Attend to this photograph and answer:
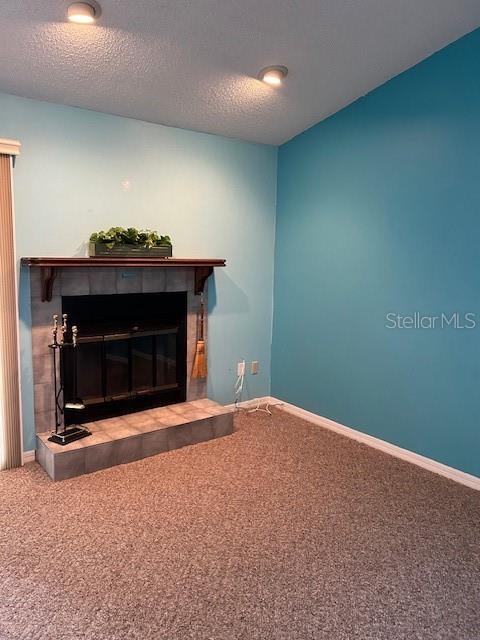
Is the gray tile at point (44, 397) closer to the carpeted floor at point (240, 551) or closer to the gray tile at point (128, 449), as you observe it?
the carpeted floor at point (240, 551)

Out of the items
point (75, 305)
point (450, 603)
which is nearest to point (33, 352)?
point (75, 305)

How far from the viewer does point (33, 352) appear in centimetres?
289

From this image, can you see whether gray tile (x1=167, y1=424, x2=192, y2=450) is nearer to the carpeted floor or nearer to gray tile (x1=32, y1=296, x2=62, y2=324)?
the carpeted floor

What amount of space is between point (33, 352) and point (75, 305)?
41 centimetres

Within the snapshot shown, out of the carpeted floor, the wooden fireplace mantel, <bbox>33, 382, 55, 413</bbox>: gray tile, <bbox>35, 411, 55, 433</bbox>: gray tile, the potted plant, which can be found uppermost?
the potted plant

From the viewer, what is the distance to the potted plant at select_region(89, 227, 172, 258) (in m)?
2.94

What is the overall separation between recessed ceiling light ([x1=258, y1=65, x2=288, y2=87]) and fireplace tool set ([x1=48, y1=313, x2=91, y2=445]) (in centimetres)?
201

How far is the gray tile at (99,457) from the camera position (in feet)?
9.05

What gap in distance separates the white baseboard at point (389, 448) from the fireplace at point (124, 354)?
3.48 feet

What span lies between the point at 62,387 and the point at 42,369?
180mm

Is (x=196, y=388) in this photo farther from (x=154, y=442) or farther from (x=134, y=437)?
(x=134, y=437)

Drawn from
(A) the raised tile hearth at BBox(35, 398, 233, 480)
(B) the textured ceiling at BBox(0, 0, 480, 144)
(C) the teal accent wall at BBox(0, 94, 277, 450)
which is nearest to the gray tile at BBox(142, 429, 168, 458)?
(A) the raised tile hearth at BBox(35, 398, 233, 480)

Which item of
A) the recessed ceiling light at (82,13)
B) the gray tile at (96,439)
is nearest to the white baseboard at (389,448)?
the gray tile at (96,439)

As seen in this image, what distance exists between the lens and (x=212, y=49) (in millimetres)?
2498
